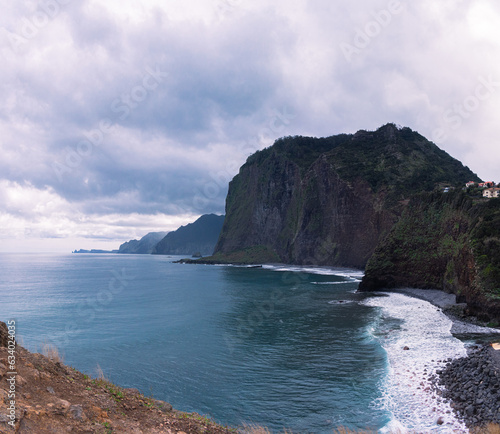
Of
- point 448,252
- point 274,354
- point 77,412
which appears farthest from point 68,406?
point 448,252

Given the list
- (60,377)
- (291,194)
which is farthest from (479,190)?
(291,194)

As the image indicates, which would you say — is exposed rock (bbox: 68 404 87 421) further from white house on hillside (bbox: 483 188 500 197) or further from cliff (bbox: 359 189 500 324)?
white house on hillside (bbox: 483 188 500 197)

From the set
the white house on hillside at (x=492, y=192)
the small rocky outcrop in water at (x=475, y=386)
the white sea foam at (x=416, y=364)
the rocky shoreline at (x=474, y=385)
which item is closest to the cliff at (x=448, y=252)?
the white house on hillside at (x=492, y=192)

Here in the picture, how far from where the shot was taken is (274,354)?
86.8 feet

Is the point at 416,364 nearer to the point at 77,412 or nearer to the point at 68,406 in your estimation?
the point at 77,412

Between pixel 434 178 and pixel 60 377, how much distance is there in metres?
116

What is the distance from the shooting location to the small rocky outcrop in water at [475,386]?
49.3 ft

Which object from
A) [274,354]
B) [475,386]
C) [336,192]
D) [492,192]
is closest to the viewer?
[475,386]

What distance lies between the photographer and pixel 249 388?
20141mm

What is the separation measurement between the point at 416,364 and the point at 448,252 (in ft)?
119

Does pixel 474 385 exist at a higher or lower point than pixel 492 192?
lower

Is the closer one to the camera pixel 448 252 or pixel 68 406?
pixel 68 406

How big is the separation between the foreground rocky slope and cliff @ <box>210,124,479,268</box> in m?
90.6

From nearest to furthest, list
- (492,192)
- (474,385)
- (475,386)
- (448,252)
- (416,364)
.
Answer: (475,386) < (474,385) < (416,364) < (448,252) < (492,192)
